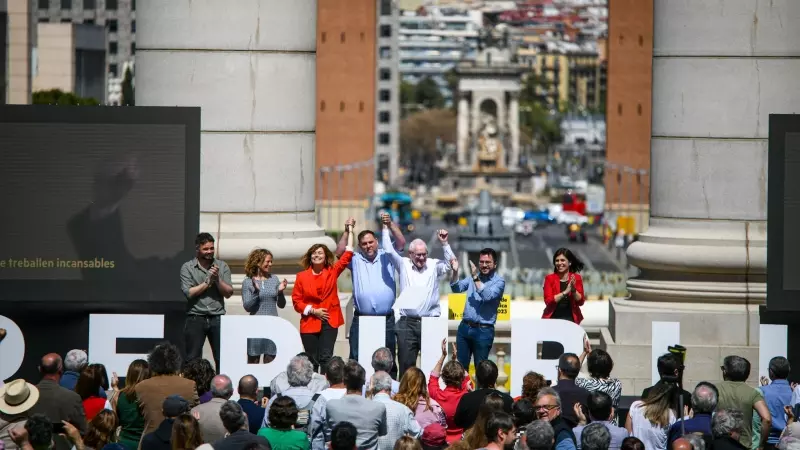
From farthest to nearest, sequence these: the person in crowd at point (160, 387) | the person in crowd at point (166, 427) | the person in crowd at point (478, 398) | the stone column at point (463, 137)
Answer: the stone column at point (463, 137) → the person in crowd at point (160, 387) → the person in crowd at point (478, 398) → the person in crowd at point (166, 427)

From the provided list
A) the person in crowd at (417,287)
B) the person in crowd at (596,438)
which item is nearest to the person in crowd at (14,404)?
the person in crowd at (596,438)

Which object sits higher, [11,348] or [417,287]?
[417,287]

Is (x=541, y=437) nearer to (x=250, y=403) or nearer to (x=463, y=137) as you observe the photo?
(x=250, y=403)

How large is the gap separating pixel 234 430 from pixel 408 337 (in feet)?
→ 15.4

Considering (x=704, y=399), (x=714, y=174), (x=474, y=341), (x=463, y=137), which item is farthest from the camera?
(x=463, y=137)

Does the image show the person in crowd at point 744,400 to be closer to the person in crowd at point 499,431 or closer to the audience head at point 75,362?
the person in crowd at point 499,431

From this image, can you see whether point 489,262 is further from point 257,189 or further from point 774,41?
point 774,41

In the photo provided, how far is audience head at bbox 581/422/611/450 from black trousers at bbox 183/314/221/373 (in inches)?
216

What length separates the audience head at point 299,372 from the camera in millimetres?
11680

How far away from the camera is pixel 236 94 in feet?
53.2

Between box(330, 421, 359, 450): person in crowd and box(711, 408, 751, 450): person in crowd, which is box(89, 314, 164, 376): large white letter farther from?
box(711, 408, 751, 450): person in crowd

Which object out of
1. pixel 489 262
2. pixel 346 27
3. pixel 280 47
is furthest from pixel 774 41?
pixel 346 27

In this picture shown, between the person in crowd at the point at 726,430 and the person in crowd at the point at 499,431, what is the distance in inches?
59.2

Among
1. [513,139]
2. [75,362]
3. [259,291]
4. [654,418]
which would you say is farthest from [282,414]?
[513,139]
